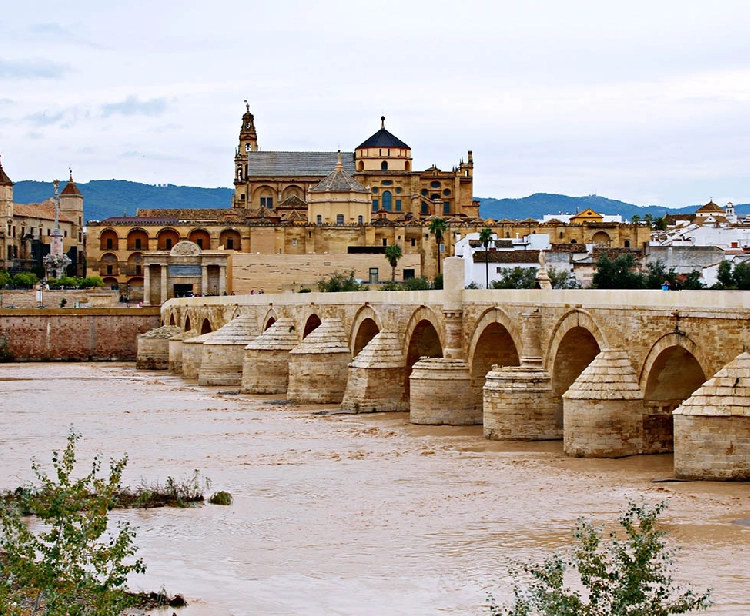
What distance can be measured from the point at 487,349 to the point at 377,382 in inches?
152

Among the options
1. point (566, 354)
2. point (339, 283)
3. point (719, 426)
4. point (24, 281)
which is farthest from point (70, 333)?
point (719, 426)

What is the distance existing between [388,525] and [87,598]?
718 cm

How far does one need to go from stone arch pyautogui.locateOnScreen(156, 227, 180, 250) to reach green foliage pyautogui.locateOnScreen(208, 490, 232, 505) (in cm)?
7525

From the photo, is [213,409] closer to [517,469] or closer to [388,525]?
[517,469]

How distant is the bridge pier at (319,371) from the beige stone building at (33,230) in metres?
70.4

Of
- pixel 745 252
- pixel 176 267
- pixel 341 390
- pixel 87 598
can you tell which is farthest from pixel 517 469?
pixel 176 267

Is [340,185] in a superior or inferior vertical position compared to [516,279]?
superior

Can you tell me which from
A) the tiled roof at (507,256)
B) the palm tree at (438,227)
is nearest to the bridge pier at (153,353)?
the tiled roof at (507,256)

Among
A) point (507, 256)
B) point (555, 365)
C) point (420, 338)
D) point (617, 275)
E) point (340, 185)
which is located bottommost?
point (555, 365)

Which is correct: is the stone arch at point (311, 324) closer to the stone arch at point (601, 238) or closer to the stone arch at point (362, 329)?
the stone arch at point (362, 329)

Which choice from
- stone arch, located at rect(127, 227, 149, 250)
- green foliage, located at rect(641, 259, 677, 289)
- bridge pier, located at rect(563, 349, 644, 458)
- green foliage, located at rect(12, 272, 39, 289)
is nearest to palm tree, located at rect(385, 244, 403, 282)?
green foliage, located at rect(641, 259, 677, 289)

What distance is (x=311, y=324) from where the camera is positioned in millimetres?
41219

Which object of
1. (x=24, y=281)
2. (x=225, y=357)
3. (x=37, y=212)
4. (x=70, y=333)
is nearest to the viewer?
(x=225, y=357)

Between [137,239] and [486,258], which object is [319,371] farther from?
[137,239]
